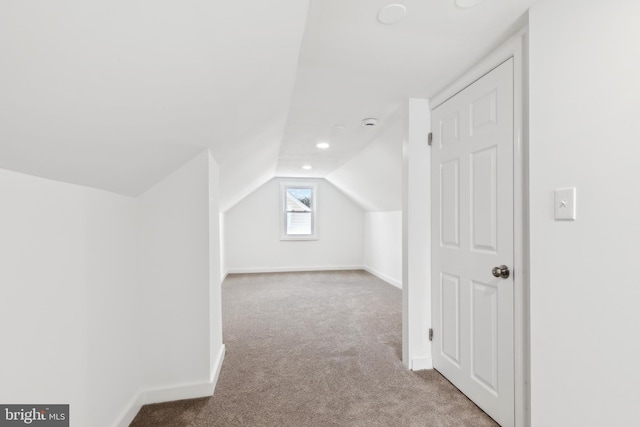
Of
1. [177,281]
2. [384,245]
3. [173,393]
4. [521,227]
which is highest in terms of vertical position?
[521,227]

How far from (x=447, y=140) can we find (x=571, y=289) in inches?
44.2

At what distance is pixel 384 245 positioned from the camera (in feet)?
17.5

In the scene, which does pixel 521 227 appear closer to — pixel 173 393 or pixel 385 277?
pixel 173 393

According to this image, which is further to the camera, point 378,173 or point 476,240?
point 378,173

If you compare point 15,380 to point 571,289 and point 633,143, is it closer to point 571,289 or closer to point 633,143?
point 571,289

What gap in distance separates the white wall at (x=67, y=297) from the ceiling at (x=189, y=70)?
13 cm

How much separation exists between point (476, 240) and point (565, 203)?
0.58m

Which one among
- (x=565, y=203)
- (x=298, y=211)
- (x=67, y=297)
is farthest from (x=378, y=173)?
(x=67, y=297)

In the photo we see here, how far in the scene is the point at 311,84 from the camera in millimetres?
1915

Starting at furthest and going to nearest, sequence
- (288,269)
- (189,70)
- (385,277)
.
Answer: (288,269)
(385,277)
(189,70)

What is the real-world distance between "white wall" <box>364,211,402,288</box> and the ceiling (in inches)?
114

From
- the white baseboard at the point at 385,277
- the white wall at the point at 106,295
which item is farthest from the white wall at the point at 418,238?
the white baseboard at the point at 385,277

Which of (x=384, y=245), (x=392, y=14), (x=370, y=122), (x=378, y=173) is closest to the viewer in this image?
(x=392, y=14)

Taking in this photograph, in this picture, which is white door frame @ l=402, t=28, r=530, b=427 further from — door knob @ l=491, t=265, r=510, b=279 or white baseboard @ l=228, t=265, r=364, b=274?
white baseboard @ l=228, t=265, r=364, b=274
